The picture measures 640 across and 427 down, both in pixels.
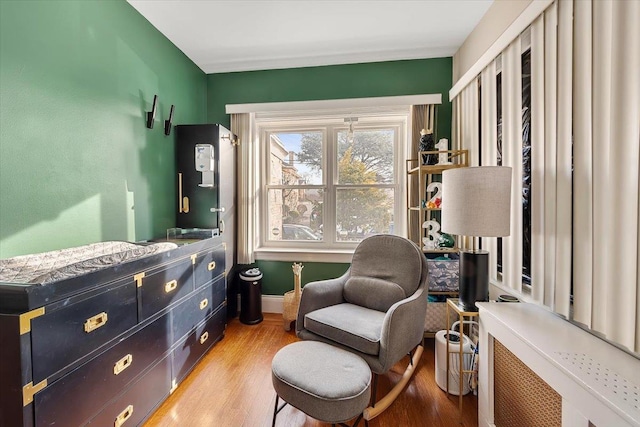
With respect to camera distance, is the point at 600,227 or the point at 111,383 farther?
the point at 111,383

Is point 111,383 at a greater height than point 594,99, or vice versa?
point 594,99

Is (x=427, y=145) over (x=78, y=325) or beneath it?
over

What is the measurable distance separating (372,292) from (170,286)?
4.70ft

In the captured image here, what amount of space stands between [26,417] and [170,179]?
1924 millimetres

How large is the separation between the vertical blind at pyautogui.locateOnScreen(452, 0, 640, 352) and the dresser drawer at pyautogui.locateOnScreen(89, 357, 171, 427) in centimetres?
224

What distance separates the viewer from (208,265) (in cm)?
225

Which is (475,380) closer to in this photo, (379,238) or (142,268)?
(379,238)

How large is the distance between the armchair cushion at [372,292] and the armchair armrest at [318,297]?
Result: 83 mm

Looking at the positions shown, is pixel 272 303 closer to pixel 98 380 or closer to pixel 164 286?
pixel 164 286

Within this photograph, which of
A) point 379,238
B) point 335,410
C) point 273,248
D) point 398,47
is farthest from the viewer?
point 273,248

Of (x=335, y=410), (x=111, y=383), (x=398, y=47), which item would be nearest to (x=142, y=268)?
(x=111, y=383)

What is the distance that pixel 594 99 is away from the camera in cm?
114

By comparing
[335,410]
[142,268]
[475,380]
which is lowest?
[475,380]

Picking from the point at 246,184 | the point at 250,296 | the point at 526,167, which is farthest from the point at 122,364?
the point at 526,167
